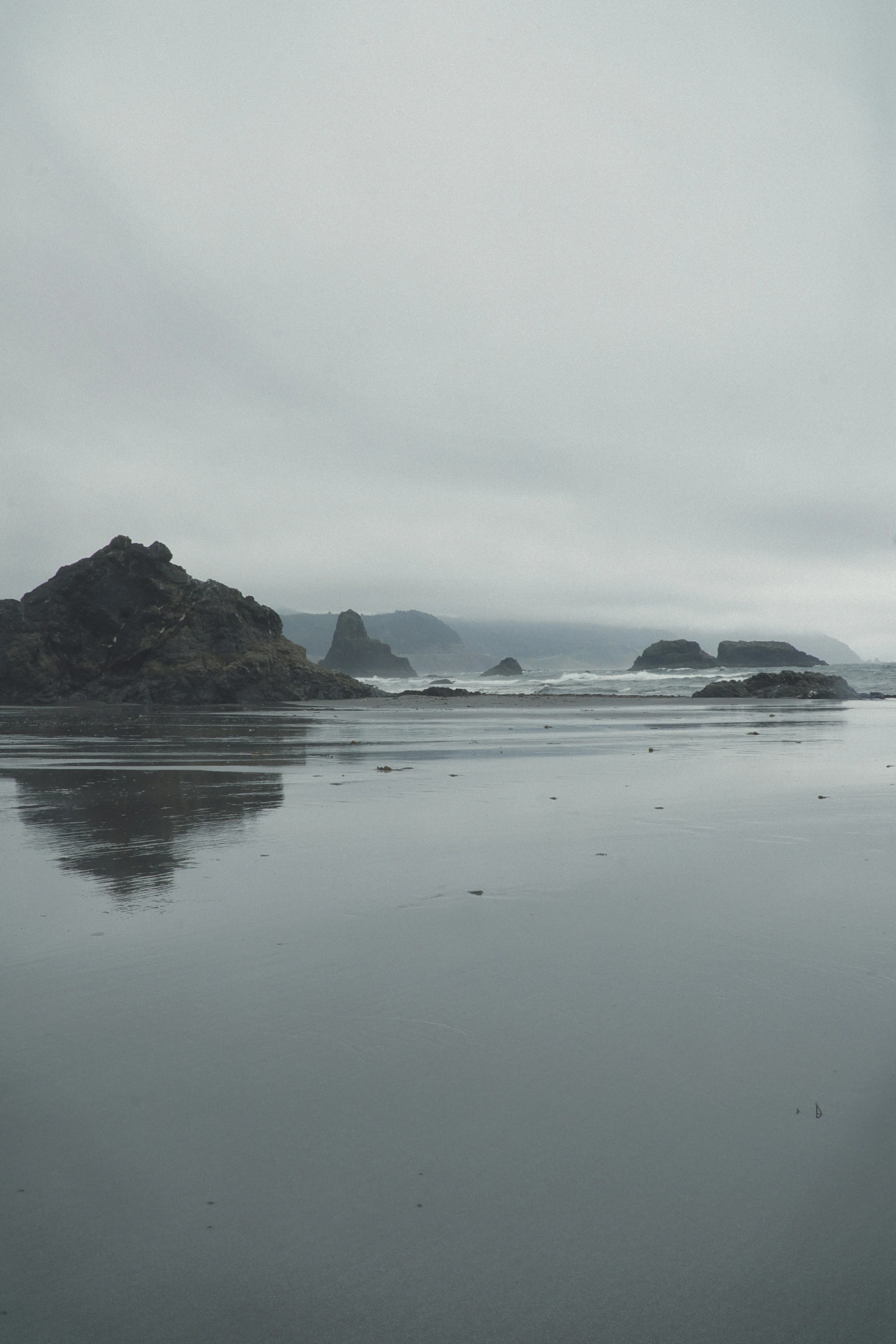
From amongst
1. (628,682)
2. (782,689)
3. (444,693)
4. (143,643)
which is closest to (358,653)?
(628,682)

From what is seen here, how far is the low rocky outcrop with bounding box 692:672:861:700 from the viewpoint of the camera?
3466 centimetres

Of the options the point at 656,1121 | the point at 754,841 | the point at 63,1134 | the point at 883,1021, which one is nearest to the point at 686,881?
the point at 754,841

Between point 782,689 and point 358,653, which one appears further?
point 358,653

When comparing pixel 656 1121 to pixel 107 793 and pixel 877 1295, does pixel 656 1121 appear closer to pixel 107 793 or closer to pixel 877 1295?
pixel 877 1295

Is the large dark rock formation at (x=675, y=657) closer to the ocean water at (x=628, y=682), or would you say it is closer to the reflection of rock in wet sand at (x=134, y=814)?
the ocean water at (x=628, y=682)

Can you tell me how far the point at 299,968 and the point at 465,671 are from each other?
124 meters

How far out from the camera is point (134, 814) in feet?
20.8

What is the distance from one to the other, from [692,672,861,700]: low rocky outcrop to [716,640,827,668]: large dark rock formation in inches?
1357

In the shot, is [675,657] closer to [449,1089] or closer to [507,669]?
[507,669]

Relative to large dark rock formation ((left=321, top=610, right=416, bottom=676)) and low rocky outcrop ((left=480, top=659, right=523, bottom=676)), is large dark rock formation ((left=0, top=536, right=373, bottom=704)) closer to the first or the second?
low rocky outcrop ((left=480, top=659, right=523, bottom=676))

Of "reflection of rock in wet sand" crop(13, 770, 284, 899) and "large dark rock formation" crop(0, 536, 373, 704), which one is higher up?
"large dark rock formation" crop(0, 536, 373, 704)

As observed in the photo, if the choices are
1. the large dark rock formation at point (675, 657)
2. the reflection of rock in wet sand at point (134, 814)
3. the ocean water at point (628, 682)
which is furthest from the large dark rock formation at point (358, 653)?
the reflection of rock in wet sand at point (134, 814)

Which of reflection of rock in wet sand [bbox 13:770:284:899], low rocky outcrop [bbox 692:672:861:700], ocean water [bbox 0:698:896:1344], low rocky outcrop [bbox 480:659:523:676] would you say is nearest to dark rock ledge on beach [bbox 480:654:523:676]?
low rocky outcrop [bbox 480:659:523:676]

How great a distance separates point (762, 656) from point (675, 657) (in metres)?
7.35
